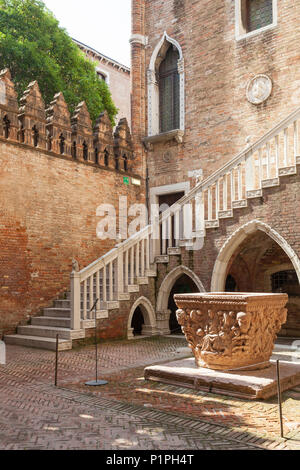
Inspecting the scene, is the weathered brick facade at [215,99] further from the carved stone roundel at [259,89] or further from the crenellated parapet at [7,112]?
the crenellated parapet at [7,112]

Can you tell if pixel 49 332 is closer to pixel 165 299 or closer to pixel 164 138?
pixel 165 299

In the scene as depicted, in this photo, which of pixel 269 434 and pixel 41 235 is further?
pixel 41 235

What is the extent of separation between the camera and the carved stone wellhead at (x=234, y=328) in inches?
256

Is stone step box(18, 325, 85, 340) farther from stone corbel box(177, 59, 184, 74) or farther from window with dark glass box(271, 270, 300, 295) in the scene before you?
stone corbel box(177, 59, 184, 74)

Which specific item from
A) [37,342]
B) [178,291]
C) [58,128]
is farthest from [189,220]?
[37,342]

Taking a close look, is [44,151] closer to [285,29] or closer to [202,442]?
[285,29]

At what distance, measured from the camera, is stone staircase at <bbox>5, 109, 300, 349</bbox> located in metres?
10.1

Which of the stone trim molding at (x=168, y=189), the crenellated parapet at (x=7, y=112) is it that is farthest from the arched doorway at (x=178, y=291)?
the crenellated parapet at (x=7, y=112)

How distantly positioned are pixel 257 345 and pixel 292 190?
4.20 metres

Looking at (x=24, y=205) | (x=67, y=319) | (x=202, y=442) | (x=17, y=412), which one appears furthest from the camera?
(x=24, y=205)

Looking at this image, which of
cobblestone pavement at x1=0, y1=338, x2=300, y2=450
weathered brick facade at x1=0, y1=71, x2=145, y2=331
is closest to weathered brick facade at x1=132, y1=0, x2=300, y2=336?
weathered brick facade at x1=0, y1=71, x2=145, y2=331

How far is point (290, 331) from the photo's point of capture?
1252cm

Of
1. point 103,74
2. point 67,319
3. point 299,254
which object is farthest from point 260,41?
point 103,74

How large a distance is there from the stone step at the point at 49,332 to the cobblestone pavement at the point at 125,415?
2114 millimetres
